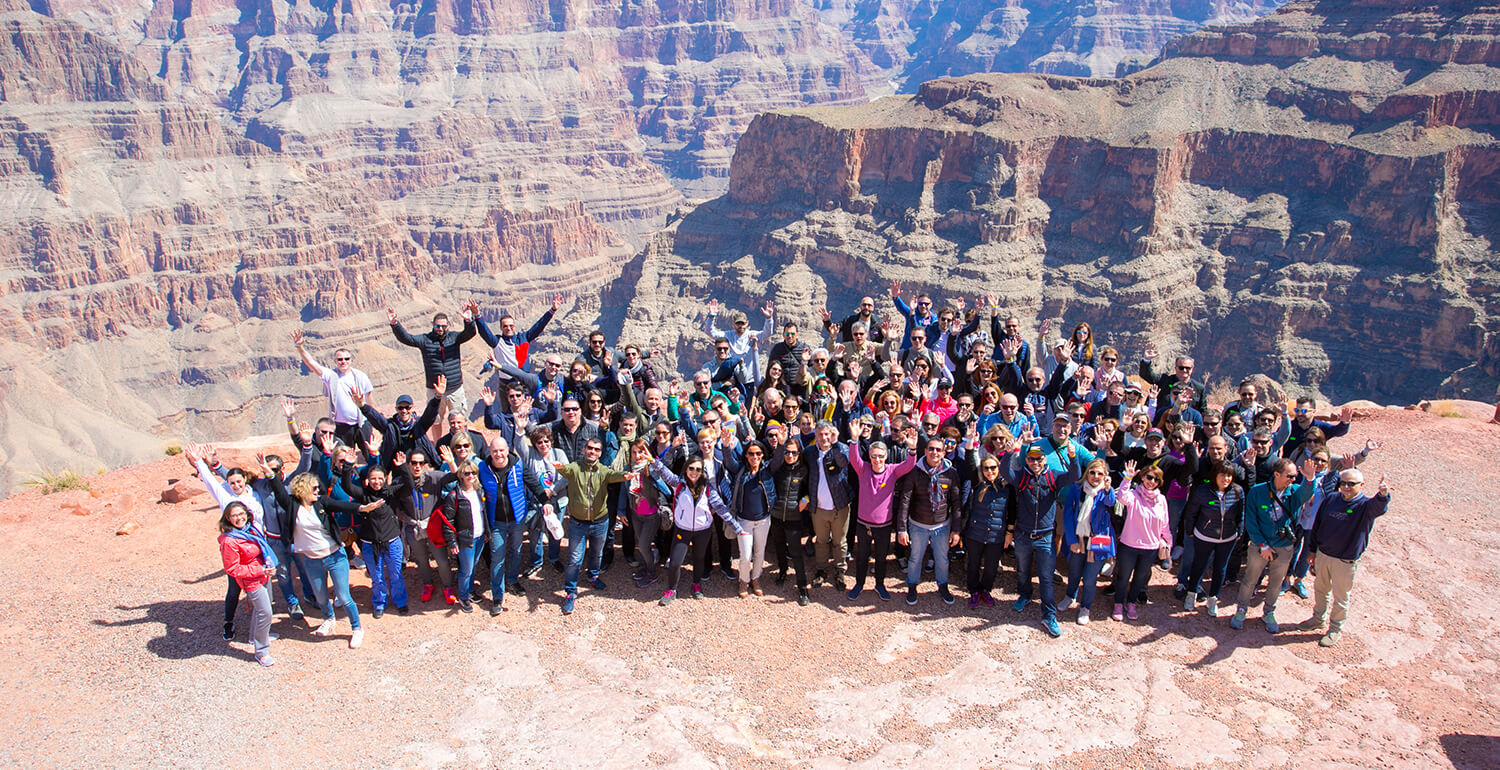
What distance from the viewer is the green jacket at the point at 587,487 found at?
11.5 metres

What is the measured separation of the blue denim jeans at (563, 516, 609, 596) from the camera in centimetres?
1181

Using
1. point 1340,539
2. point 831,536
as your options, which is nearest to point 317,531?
point 831,536

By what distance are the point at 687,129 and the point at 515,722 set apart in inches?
7473

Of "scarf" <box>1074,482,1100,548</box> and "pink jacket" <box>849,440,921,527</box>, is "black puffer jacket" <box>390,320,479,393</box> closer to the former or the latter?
"pink jacket" <box>849,440,921,527</box>

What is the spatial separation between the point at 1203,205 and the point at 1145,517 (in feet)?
→ 223

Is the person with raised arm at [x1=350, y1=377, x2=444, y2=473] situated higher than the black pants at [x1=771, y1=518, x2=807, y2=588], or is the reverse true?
the person with raised arm at [x1=350, y1=377, x2=444, y2=473]

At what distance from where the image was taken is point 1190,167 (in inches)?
2756

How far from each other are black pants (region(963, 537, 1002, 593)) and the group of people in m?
0.04

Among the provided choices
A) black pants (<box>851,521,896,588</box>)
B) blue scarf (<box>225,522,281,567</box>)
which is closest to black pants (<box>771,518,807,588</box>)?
black pants (<box>851,521,896,588</box>)

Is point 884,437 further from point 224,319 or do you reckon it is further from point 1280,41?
point 224,319

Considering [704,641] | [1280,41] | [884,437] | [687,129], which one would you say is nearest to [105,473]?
[704,641]

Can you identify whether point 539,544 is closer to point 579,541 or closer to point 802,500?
point 579,541

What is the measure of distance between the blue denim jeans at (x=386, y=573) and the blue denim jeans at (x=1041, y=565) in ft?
26.5

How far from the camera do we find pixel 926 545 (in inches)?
460
